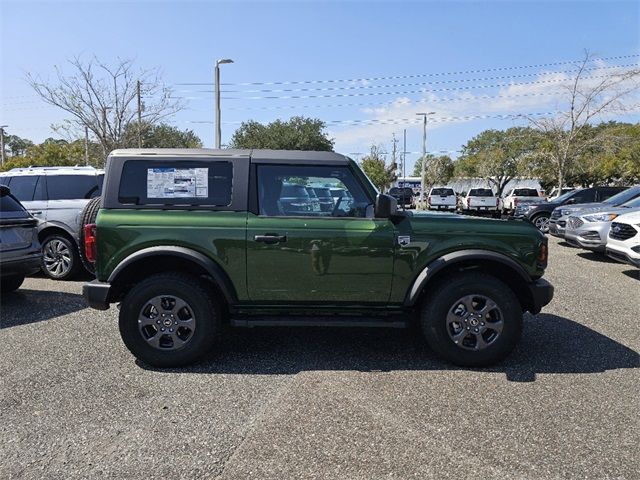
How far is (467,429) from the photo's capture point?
3160mm

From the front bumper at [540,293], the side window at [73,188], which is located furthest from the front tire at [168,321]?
the side window at [73,188]

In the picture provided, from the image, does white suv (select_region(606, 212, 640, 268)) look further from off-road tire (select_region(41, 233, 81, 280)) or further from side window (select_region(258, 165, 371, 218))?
off-road tire (select_region(41, 233, 81, 280))

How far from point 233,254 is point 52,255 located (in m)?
5.19

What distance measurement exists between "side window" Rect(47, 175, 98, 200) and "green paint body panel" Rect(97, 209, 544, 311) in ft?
13.8

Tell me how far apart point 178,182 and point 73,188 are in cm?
457

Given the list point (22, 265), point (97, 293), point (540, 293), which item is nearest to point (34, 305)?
point (22, 265)

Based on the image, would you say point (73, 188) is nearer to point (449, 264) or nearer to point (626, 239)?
point (449, 264)

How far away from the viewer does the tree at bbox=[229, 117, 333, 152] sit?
46.0 metres

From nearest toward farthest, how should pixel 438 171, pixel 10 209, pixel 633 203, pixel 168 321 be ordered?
pixel 168 321, pixel 10 209, pixel 633 203, pixel 438 171

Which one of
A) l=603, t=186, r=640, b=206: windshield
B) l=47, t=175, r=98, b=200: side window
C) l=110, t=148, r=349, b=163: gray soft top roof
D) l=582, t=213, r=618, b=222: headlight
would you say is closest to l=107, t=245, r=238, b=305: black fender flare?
l=110, t=148, r=349, b=163: gray soft top roof

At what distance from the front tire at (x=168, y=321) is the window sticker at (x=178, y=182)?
2.41 feet

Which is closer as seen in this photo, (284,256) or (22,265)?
(284,256)

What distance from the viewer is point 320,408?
3434 millimetres

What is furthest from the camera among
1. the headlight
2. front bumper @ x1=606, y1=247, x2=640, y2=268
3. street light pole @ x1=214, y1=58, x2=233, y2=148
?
street light pole @ x1=214, y1=58, x2=233, y2=148
